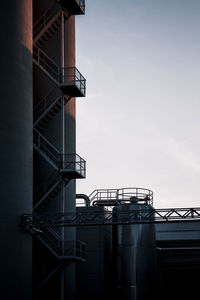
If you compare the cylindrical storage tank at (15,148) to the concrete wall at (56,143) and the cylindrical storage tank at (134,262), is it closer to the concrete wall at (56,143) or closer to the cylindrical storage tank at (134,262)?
the concrete wall at (56,143)

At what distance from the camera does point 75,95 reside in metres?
39.2

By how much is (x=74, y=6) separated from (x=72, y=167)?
1073 centimetres

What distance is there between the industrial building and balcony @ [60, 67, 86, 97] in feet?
0.20

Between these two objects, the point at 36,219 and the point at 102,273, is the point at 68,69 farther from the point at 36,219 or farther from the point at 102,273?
the point at 102,273

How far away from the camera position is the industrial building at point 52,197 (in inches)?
1280

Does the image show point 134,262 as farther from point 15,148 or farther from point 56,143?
point 15,148

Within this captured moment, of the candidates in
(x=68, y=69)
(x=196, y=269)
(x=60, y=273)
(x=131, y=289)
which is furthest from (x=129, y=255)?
(x=196, y=269)

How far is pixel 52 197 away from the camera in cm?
3794

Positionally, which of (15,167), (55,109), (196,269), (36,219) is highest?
(55,109)

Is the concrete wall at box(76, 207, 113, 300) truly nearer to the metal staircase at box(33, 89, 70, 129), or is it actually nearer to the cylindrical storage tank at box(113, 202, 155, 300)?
the cylindrical storage tank at box(113, 202, 155, 300)

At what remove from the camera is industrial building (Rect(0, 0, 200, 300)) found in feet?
107

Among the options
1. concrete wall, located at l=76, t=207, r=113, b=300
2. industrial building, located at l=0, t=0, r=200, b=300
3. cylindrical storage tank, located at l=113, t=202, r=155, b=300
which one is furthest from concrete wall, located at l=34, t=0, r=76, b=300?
concrete wall, located at l=76, t=207, r=113, b=300

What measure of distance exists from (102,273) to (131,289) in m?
3.88

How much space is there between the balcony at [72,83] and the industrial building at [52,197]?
62 millimetres
